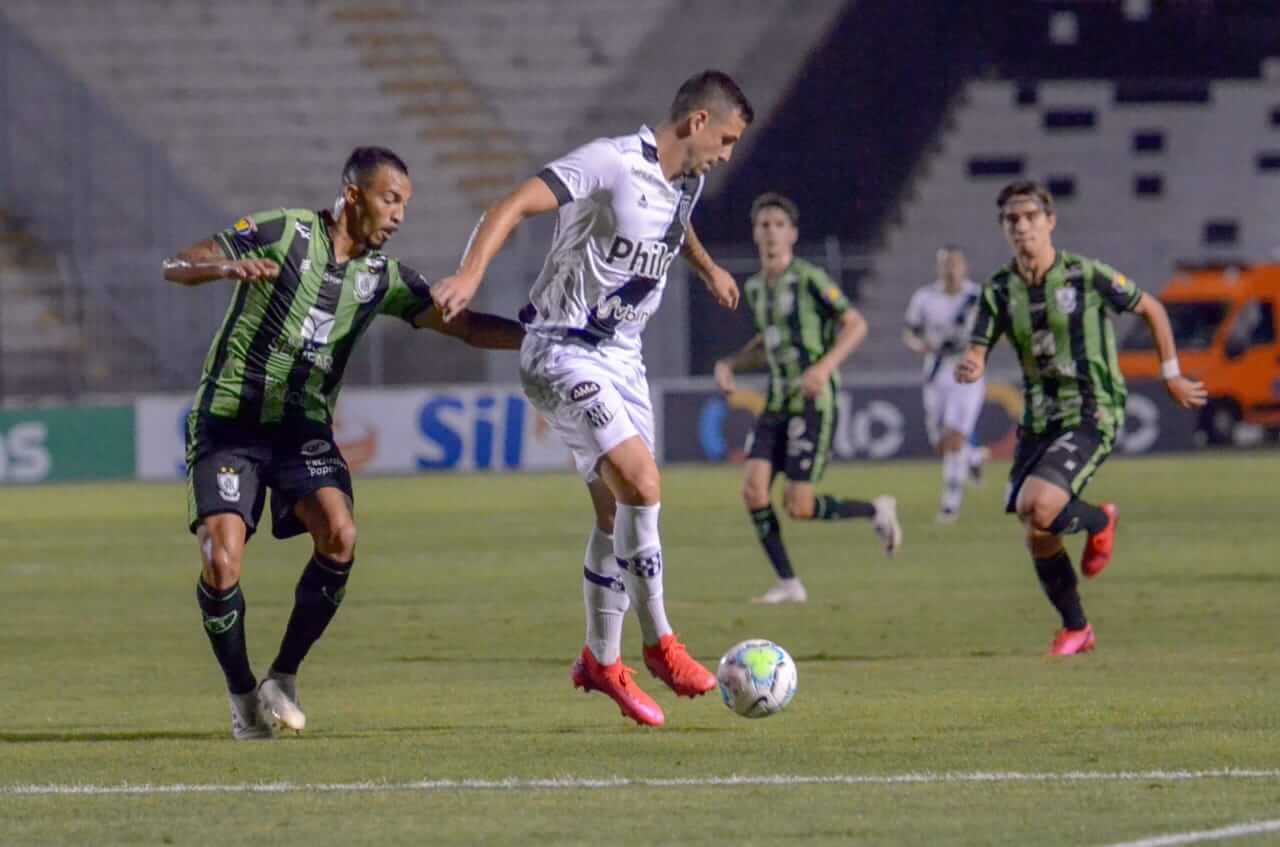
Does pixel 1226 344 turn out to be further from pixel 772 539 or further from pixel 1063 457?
pixel 1063 457

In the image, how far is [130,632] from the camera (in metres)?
11.9

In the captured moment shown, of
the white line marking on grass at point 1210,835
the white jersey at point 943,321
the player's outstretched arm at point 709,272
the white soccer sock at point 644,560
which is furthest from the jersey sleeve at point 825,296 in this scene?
the white line marking on grass at point 1210,835

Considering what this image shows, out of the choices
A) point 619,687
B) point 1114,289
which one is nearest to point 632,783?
point 619,687

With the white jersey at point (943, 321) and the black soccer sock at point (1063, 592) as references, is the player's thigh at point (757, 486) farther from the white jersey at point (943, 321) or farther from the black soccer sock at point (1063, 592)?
the white jersey at point (943, 321)

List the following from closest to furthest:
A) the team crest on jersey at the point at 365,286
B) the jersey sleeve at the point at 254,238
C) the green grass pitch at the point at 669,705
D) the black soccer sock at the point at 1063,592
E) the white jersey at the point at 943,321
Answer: the green grass pitch at the point at 669,705, the jersey sleeve at the point at 254,238, the team crest on jersey at the point at 365,286, the black soccer sock at the point at 1063,592, the white jersey at the point at 943,321

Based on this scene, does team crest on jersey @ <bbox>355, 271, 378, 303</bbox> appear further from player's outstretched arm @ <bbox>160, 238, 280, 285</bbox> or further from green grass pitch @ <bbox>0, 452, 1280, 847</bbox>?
green grass pitch @ <bbox>0, 452, 1280, 847</bbox>

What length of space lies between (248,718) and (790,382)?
243 inches

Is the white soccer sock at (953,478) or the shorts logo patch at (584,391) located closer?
the shorts logo patch at (584,391)

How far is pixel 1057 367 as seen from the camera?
33.5 feet

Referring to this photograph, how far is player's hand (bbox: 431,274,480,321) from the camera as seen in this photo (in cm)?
674

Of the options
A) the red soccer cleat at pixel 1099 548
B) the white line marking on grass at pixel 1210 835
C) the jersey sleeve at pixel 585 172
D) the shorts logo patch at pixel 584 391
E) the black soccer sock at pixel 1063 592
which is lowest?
the white line marking on grass at pixel 1210 835

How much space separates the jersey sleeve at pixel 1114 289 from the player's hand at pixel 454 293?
4.20 meters

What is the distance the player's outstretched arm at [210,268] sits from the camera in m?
7.19

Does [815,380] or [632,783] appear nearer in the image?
[632,783]
